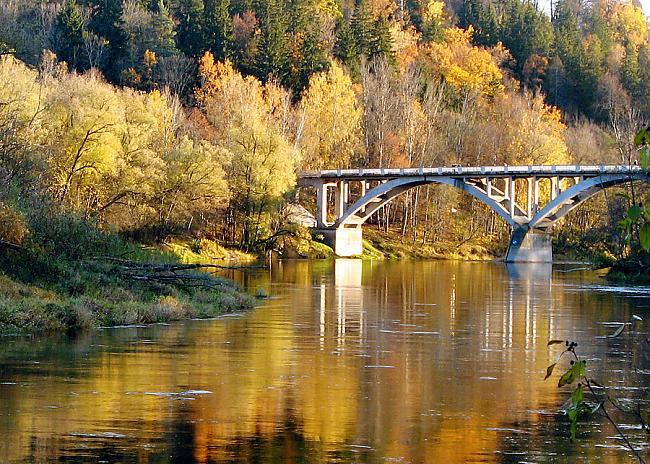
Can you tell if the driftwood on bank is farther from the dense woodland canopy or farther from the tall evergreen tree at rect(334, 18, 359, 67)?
the tall evergreen tree at rect(334, 18, 359, 67)

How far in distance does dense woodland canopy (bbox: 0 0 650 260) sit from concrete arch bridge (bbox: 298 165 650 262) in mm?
3046

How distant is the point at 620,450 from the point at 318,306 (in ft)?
72.8

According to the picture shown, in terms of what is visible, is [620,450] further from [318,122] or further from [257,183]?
[318,122]

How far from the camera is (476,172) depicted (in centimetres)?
8062

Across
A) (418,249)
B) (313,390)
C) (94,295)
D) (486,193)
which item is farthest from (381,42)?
(313,390)

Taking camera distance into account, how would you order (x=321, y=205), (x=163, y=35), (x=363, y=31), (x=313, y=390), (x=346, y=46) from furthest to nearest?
(x=363, y=31) < (x=346, y=46) < (x=163, y=35) < (x=321, y=205) < (x=313, y=390)

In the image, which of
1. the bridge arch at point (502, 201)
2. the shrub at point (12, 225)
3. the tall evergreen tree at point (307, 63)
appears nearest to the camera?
the shrub at point (12, 225)

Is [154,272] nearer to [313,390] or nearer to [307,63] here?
[313,390]

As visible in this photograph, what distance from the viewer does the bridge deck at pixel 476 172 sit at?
76250mm

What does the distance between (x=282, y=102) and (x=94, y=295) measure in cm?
6091

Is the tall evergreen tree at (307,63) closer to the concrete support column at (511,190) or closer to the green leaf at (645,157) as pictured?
the concrete support column at (511,190)

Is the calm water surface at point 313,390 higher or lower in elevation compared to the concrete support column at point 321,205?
lower

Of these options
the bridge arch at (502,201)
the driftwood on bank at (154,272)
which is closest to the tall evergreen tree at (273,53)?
the bridge arch at (502,201)

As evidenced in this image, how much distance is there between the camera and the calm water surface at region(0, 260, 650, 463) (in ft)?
46.0
